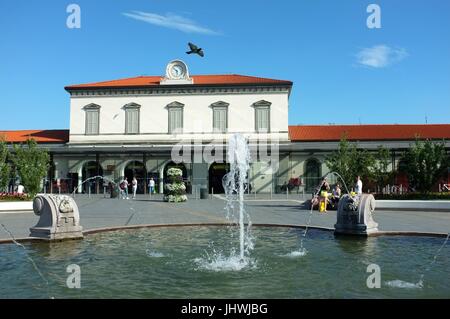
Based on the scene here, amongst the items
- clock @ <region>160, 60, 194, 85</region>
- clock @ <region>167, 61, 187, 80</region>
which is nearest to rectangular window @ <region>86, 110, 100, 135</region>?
clock @ <region>160, 60, 194, 85</region>

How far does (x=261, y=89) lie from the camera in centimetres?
4128

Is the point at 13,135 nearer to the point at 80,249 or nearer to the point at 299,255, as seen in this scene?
the point at 80,249

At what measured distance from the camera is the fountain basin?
20.9 feet

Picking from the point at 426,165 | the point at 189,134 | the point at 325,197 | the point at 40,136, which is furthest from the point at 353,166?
the point at 40,136

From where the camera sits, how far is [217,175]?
136 feet

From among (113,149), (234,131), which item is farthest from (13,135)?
(234,131)

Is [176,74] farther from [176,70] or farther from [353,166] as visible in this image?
[353,166]

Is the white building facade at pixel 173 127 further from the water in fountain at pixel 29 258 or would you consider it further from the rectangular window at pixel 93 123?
the water in fountain at pixel 29 258

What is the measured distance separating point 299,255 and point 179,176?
18.0 metres

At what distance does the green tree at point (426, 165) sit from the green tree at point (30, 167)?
63.7 ft

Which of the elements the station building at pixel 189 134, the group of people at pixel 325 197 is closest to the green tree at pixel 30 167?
the group of people at pixel 325 197

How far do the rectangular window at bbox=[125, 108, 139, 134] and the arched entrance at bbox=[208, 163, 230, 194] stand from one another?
8580mm

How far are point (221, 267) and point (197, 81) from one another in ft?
121
